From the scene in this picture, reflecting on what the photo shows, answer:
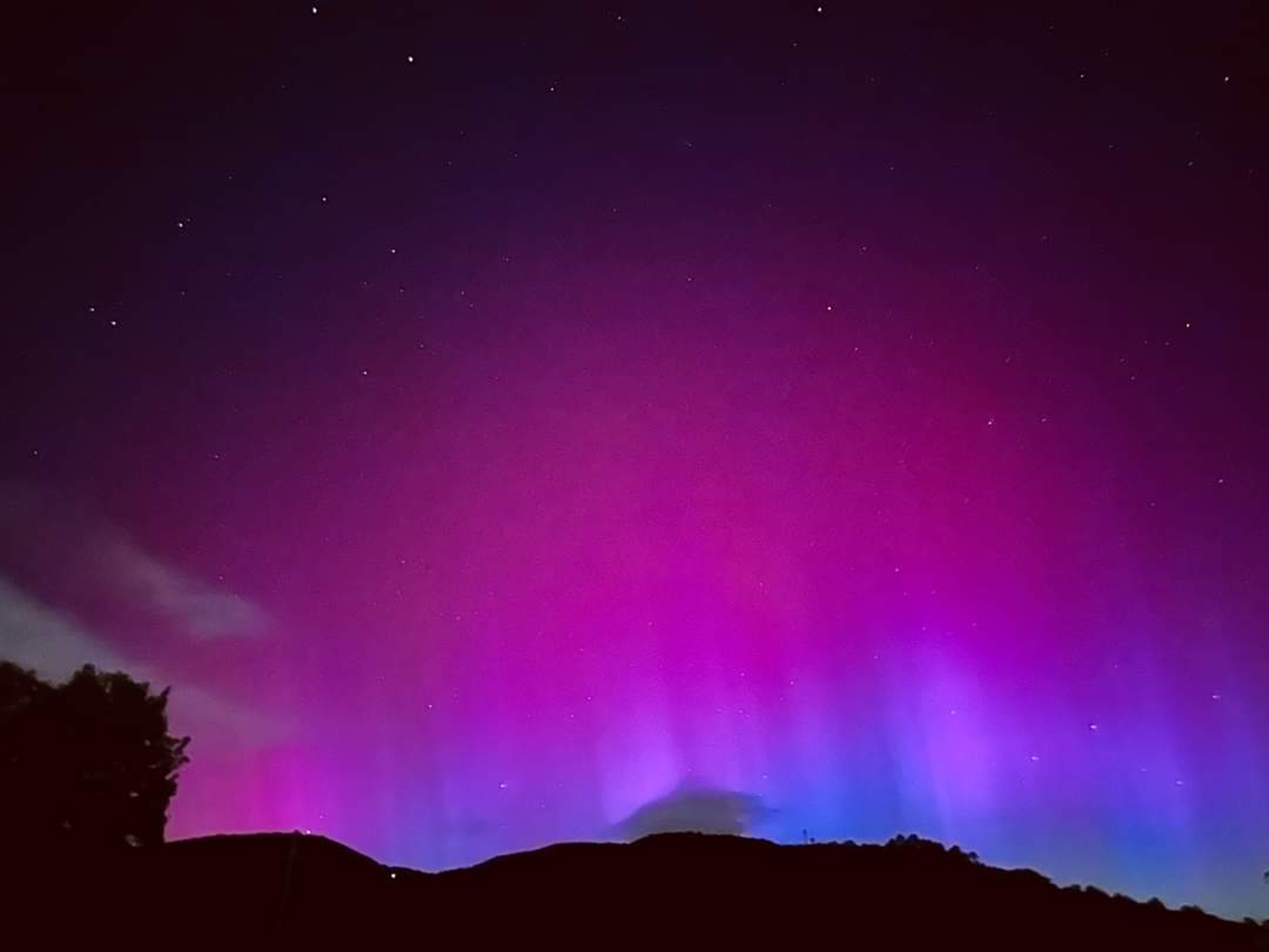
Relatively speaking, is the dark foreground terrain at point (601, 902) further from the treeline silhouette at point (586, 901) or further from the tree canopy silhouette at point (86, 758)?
the tree canopy silhouette at point (86, 758)

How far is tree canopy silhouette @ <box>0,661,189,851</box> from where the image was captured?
120 ft

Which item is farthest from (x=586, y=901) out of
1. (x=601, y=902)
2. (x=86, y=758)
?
(x=86, y=758)

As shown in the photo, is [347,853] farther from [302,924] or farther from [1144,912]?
[1144,912]

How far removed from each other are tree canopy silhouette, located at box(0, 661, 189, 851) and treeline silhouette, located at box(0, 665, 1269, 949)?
1005cm

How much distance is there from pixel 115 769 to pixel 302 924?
1946 centimetres

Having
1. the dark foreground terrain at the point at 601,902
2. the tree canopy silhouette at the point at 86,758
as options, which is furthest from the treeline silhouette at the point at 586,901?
the tree canopy silhouette at the point at 86,758

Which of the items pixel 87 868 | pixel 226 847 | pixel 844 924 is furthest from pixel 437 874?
pixel 844 924

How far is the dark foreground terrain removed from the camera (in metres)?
22.7

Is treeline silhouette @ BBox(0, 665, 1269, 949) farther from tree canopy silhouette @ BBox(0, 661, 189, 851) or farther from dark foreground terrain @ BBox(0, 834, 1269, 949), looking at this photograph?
tree canopy silhouette @ BBox(0, 661, 189, 851)

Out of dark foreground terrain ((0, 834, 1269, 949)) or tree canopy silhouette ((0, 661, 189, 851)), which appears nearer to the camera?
dark foreground terrain ((0, 834, 1269, 949))

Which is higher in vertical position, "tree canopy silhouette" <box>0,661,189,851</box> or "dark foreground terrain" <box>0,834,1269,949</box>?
"tree canopy silhouette" <box>0,661,189,851</box>

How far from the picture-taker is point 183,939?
2362 cm

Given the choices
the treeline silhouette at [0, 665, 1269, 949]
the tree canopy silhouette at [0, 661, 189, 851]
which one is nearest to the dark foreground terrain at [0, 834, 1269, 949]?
the treeline silhouette at [0, 665, 1269, 949]

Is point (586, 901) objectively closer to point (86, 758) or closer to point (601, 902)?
point (601, 902)
